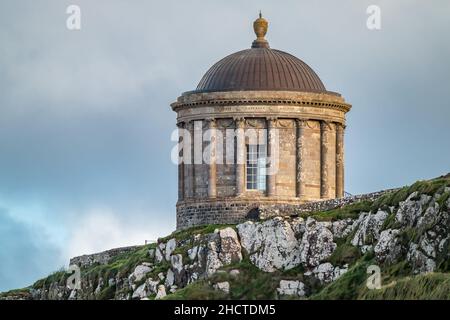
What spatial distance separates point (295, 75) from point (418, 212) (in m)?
16.8

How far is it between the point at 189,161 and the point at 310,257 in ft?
41.2

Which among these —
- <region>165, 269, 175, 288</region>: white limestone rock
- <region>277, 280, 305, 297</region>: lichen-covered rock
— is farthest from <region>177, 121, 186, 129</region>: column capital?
<region>277, 280, 305, 297</region>: lichen-covered rock

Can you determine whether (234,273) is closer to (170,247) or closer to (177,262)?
(177,262)

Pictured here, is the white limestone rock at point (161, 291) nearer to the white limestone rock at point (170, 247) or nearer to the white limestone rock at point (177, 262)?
the white limestone rock at point (177, 262)

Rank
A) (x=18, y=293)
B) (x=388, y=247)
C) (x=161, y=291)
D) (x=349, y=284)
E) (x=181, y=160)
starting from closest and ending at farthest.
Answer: (x=349, y=284) < (x=388, y=247) < (x=161, y=291) < (x=181, y=160) < (x=18, y=293)

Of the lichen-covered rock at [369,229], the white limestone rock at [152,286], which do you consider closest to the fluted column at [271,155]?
the white limestone rock at [152,286]

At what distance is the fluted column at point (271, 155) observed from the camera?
9669 cm

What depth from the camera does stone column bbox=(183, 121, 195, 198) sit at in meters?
98.5

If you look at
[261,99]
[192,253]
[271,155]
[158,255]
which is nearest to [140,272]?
[158,255]

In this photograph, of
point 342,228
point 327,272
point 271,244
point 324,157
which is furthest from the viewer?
point 324,157

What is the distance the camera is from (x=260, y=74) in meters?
97.6

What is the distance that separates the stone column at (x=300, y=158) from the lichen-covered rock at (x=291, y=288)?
10.4 metres

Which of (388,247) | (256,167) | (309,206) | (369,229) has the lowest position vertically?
(388,247)
